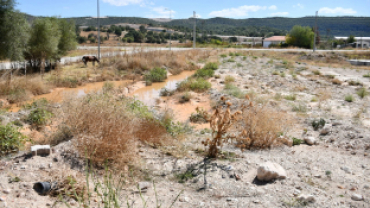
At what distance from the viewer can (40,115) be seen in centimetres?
803

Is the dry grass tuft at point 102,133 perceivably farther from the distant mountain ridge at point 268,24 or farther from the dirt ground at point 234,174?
the distant mountain ridge at point 268,24

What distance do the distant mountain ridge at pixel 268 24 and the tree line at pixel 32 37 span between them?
65.8 m

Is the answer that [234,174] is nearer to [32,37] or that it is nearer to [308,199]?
[308,199]

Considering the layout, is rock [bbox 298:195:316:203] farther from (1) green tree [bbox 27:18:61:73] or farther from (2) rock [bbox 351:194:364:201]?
(1) green tree [bbox 27:18:61:73]

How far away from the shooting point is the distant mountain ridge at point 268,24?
315 ft

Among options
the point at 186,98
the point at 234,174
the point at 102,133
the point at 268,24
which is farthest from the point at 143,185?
the point at 268,24

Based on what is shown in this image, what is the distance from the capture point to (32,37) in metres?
18.0

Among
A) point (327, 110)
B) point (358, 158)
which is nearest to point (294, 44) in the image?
point (327, 110)

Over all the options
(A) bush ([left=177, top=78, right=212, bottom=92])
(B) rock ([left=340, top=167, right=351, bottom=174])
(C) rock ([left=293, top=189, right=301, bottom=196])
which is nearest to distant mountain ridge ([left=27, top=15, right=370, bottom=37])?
(A) bush ([left=177, top=78, right=212, bottom=92])

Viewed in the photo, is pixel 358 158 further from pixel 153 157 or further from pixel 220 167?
pixel 153 157

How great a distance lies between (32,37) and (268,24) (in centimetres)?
10729

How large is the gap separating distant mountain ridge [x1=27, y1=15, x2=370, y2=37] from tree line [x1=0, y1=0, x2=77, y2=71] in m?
65.8

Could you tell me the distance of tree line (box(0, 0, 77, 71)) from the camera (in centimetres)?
1423

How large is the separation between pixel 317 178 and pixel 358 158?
1538mm
